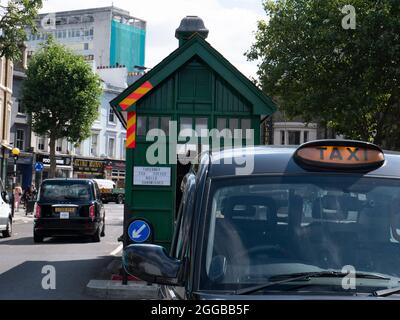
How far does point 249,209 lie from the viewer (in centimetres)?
363

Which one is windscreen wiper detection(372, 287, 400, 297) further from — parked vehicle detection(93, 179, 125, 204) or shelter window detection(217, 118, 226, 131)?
parked vehicle detection(93, 179, 125, 204)

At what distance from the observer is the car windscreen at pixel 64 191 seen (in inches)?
761

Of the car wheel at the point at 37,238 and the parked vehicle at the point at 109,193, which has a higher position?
the parked vehicle at the point at 109,193

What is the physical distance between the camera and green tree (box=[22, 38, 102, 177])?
1855 inches

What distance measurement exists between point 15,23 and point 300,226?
20383mm

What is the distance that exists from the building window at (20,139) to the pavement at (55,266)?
3213cm

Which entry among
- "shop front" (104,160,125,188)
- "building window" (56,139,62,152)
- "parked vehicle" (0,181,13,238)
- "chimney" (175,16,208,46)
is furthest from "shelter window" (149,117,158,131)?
"shop front" (104,160,125,188)

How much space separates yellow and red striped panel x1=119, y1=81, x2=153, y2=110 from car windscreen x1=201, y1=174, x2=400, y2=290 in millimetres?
7559

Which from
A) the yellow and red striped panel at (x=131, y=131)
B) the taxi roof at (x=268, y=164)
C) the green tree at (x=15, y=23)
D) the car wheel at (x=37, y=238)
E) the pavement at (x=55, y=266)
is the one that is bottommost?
the pavement at (x=55, y=266)

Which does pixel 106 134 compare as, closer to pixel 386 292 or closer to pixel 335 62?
pixel 335 62

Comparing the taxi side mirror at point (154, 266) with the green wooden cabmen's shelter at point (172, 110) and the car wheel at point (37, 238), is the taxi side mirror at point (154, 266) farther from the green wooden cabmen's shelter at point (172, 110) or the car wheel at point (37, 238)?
the car wheel at point (37, 238)

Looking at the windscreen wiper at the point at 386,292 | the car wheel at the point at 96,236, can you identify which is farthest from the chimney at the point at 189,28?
the windscreen wiper at the point at 386,292

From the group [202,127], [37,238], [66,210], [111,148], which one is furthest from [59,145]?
[202,127]

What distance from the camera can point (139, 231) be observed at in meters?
10.1
